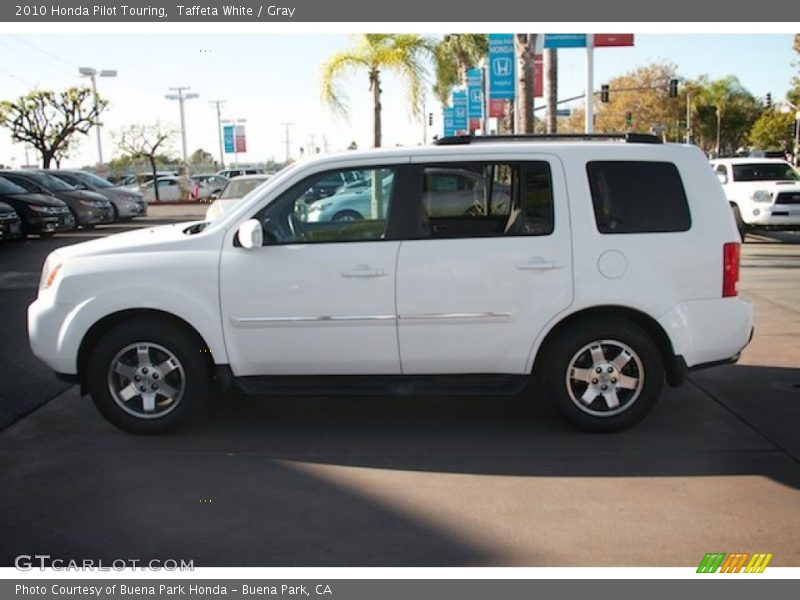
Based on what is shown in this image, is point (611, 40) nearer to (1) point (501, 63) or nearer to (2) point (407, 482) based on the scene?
(1) point (501, 63)

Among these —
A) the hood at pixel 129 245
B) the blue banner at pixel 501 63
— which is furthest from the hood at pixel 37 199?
the hood at pixel 129 245

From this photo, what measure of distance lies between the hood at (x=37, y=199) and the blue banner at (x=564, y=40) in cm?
1208

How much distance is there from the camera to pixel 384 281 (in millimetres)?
5453

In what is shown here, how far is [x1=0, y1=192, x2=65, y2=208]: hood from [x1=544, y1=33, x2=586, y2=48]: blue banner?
1208 cm

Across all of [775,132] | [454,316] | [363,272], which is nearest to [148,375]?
[363,272]

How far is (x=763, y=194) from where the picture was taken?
17.6m

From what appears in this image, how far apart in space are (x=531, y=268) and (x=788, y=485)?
1957mm

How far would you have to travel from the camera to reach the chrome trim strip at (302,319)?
18.0 feet

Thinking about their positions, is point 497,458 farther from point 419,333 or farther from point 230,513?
point 230,513

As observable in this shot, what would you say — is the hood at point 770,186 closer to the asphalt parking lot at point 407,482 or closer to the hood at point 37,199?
the asphalt parking lot at point 407,482

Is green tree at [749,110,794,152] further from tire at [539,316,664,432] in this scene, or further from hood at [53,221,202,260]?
hood at [53,221,202,260]

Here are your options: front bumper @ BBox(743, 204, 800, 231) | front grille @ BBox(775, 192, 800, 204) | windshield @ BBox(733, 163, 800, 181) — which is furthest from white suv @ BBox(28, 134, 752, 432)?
windshield @ BBox(733, 163, 800, 181)

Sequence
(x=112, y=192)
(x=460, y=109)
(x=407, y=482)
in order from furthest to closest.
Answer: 1. (x=460, y=109)
2. (x=112, y=192)
3. (x=407, y=482)

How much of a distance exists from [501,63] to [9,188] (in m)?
11.9
